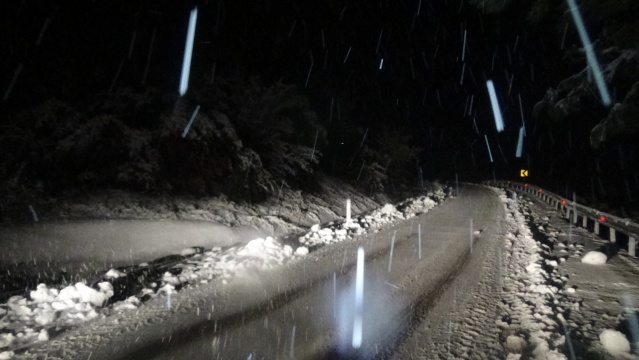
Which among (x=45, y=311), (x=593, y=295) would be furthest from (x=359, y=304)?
(x=45, y=311)

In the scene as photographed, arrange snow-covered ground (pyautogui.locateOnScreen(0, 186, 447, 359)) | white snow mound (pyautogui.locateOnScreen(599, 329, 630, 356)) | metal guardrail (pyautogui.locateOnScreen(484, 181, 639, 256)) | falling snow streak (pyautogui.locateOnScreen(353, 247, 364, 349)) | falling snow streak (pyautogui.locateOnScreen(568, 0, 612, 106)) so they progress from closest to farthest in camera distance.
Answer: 1. white snow mound (pyautogui.locateOnScreen(599, 329, 630, 356))
2. falling snow streak (pyautogui.locateOnScreen(353, 247, 364, 349))
3. snow-covered ground (pyautogui.locateOnScreen(0, 186, 447, 359))
4. falling snow streak (pyautogui.locateOnScreen(568, 0, 612, 106))
5. metal guardrail (pyautogui.locateOnScreen(484, 181, 639, 256))

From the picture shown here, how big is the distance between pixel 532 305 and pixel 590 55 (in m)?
7.69

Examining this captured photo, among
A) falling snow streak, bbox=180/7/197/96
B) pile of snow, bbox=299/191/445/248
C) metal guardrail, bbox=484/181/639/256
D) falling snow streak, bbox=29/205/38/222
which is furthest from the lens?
falling snow streak, bbox=180/7/197/96

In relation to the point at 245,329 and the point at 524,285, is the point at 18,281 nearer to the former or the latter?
the point at 245,329

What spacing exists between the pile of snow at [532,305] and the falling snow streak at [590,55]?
445 centimetres

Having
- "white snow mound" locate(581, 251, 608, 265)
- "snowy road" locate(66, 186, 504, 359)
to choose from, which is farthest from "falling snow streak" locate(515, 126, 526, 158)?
"snowy road" locate(66, 186, 504, 359)

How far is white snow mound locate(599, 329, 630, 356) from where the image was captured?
4242mm

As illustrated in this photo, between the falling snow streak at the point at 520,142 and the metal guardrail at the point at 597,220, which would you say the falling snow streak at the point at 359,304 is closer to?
the metal guardrail at the point at 597,220

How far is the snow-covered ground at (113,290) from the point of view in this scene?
5.12m

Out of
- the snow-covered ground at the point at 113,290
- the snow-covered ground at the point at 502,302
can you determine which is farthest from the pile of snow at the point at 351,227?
the snow-covered ground at the point at 502,302

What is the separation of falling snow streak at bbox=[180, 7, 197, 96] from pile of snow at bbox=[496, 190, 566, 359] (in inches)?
459

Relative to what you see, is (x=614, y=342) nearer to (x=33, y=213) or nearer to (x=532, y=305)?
(x=532, y=305)

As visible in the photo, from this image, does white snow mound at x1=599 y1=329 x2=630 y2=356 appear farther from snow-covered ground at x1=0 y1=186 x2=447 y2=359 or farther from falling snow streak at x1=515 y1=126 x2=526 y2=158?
falling snow streak at x1=515 y1=126 x2=526 y2=158

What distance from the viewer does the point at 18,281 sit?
23.9ft
